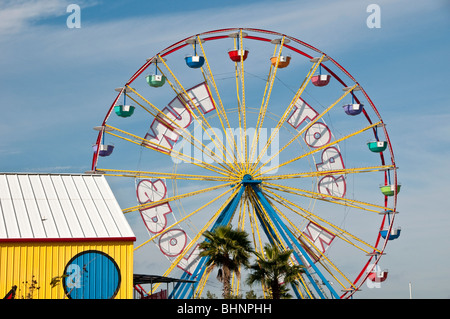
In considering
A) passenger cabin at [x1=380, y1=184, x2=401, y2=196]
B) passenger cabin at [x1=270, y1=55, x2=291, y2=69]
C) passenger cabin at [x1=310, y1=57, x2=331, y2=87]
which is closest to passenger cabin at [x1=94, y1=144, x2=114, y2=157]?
passenger cabin at [x1=270, y1=55, x2=291, y2=69]

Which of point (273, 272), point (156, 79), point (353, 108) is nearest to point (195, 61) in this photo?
point (156, 79)

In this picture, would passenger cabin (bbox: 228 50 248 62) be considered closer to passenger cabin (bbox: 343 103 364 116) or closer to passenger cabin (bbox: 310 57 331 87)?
passenger cabin (bbox: 310 57 331 87)

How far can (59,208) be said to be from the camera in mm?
33844

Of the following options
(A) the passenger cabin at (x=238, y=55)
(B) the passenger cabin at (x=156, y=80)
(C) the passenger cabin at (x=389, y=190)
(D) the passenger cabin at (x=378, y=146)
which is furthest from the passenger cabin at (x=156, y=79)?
(C) the passenger cabin at (x=389, y=190)

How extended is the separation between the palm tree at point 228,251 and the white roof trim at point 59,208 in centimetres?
489

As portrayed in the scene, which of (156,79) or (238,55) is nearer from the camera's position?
(156,79)

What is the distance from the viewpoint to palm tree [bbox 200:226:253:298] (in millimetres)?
37500

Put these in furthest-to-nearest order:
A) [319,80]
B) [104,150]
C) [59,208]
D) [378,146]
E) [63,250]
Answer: [378,146] < [319,80] < [104,150] < [59,208] < [63,250]

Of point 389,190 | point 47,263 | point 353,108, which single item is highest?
point 353,108

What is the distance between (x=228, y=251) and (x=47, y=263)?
8.57 metres

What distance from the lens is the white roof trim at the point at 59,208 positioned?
32.3 meters

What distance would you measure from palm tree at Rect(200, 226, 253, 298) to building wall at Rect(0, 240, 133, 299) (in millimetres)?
5844

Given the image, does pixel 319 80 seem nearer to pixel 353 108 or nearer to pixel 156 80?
pixel 353 108
